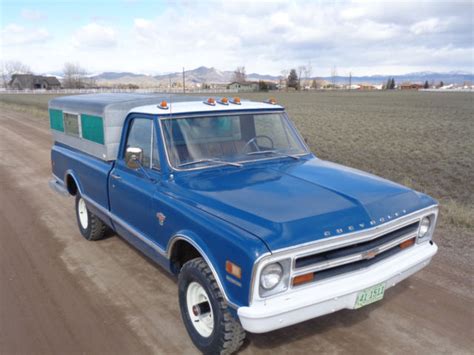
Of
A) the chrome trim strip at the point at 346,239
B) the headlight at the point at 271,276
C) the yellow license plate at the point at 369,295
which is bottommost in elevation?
the yellow license plate at the point at 369,295

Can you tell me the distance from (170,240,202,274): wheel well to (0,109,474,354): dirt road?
51 centimetres

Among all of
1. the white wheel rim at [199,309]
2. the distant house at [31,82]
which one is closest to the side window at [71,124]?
the white wheel rim at [199,309]

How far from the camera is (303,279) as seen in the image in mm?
2844

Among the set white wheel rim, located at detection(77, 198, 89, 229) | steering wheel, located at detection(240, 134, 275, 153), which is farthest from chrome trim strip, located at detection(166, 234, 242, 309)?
white wheel rim, located at detection(77, 198, 89, 229)

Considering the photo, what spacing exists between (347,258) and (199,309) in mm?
1262

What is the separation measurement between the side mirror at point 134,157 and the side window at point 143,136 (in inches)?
2.7

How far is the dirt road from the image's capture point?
3381mm

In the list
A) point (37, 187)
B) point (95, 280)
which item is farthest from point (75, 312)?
point (37, 187)

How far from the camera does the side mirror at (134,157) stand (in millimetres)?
3875

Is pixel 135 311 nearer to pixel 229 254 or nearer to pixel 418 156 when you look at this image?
pixel 229 254

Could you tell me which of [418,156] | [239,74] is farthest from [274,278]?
[239,74]

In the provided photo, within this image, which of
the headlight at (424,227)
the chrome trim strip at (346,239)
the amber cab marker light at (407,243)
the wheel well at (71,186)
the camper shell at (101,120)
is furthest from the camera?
the wheel well at (71,186)

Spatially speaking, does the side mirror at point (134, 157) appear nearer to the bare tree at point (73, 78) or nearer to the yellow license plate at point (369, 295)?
the yellow license plate at point (369, 295)

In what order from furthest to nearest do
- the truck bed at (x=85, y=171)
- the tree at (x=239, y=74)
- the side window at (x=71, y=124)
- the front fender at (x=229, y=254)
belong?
the tree at (x=239, y=74), the side window at (x=71, y=124), the truck bed at (x=85, y=171), the front fender at (x=229, y=254)
